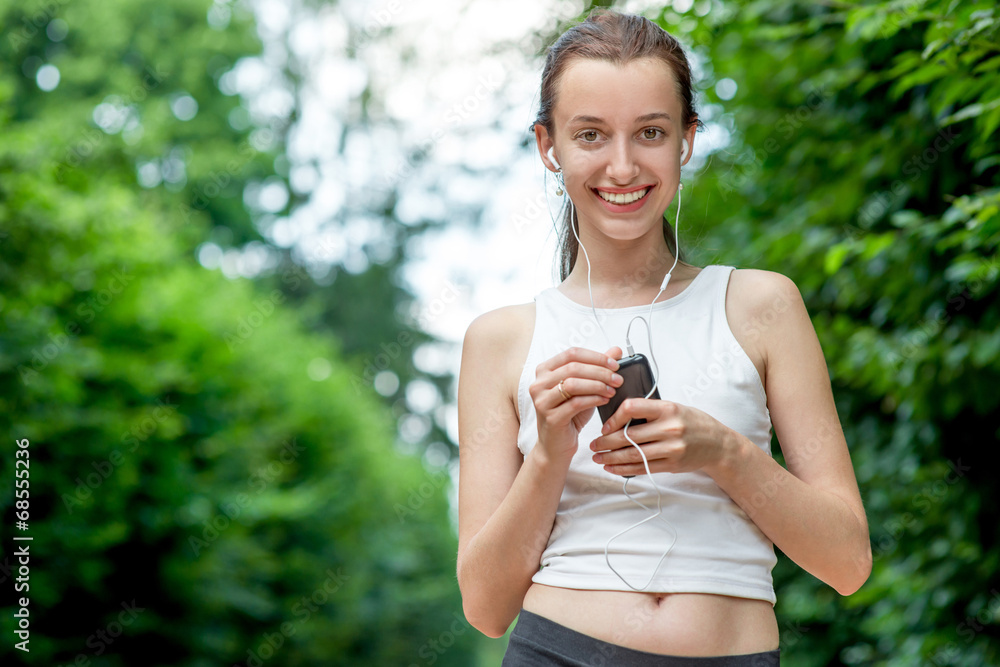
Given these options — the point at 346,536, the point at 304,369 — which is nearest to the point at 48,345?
the point at 304,369

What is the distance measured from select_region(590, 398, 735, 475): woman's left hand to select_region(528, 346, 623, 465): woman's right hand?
5 centimetres

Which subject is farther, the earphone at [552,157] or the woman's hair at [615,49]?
the earphone at [552,157]

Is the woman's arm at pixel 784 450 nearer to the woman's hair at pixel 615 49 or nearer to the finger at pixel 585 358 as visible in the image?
the finger at pixel 585 358

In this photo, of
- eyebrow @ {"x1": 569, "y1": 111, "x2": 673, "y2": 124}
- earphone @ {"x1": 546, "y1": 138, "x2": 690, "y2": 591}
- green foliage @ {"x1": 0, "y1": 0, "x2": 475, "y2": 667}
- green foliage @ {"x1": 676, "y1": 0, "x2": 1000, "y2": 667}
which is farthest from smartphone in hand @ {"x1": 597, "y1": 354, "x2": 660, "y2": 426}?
green foliage @ {"x1": 0, "y1": 0, "x2": 475, "y2": 667}

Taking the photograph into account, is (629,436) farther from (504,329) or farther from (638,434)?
(504,329)

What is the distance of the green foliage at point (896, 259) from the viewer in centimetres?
314

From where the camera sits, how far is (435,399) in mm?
20328

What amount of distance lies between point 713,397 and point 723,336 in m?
0.12

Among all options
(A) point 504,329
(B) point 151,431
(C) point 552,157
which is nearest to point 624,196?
(C) point 552,157

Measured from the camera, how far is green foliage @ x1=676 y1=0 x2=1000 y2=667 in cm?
314

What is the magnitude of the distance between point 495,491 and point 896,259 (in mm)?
2565

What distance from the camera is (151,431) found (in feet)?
21.3

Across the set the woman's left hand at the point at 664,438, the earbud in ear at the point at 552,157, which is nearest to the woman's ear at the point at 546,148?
the earbud in ear at the point at 552,157

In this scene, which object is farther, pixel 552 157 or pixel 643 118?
pixel 552 157
